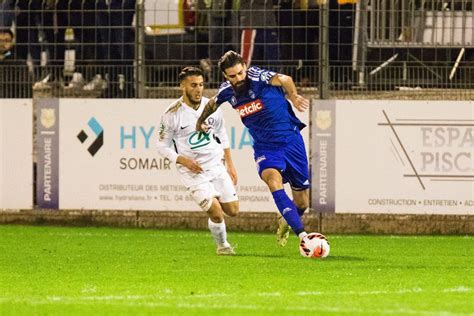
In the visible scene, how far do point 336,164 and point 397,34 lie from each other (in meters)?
2.09

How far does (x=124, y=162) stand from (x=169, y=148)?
13.0 ft

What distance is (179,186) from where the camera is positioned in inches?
830

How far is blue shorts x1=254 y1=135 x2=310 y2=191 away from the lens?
53.6 ft

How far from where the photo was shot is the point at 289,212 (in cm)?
1588

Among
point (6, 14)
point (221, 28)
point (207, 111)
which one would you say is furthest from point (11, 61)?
point (207, 111)

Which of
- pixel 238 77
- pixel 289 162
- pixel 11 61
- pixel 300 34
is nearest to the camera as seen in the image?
pixel 238 77

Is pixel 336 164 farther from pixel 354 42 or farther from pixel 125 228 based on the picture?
pixel 125 228

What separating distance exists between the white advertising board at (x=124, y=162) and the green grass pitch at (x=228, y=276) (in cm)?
90

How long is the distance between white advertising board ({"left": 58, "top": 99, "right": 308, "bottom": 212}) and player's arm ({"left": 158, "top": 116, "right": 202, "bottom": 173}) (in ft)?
11.4

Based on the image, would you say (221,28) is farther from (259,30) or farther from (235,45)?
(259,30)

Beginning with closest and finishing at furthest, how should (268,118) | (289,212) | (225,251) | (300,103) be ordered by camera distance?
(300,103)
(289,212)
(268,118)
(225,251)

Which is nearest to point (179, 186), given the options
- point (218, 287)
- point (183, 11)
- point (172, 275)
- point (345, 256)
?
point (183, 11)

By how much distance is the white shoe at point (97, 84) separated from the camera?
70.7ft

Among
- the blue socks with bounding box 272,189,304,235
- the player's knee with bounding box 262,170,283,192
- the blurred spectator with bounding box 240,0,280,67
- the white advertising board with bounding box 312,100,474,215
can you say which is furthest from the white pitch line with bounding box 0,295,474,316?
Answer: the blurred spectator with bounding box 240,0,280,67
